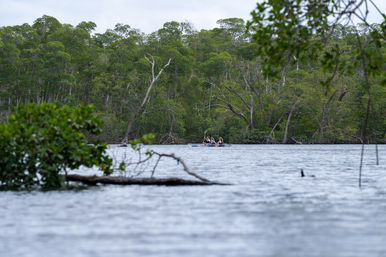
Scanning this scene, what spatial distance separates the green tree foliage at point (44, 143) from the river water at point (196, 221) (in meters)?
0.84

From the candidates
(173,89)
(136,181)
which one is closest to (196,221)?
(136,181)

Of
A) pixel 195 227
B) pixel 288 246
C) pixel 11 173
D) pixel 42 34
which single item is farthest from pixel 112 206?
pixel 42 34

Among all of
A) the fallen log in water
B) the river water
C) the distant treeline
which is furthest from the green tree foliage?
the distant treeline

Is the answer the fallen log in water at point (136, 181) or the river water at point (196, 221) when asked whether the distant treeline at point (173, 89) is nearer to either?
the fallen log in water at point (136, 181)

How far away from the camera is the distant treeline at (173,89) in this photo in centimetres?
7150

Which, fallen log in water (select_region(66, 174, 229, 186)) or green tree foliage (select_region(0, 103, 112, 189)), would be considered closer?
green tree foliage (select_region(0, 103, 112, 189))

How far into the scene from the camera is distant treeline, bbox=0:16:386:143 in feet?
235

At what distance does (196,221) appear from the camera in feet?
33.7

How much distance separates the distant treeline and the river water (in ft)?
182

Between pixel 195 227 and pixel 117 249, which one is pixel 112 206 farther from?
pixel 117 249

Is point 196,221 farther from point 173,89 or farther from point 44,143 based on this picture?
point 173,89

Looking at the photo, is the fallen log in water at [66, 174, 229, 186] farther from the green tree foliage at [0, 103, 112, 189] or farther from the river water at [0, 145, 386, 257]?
the green tree foliage at [0, 103, 112, 189]

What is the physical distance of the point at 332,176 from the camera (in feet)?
68.6

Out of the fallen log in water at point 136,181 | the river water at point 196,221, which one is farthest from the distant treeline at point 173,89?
the river water at point 196,221
